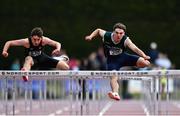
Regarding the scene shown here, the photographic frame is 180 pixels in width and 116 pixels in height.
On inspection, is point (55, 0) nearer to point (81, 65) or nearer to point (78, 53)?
point (78, 53)

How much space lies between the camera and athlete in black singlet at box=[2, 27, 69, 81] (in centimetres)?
1892

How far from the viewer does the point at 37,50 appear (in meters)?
19.3

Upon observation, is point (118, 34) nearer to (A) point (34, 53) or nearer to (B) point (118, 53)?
(B) point (118, 53)

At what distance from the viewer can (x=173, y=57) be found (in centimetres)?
4153

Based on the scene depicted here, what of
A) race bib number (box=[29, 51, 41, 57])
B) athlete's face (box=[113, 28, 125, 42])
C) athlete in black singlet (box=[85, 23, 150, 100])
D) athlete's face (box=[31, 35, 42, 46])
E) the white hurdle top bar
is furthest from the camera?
race bib number (box=[29, 51, 41, 57])

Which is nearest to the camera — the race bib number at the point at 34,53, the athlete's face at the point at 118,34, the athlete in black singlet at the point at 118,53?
the athlete's face at the point at 118,34

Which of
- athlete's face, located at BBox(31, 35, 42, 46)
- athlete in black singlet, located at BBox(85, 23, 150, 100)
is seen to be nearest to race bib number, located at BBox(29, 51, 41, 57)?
athlete's face, located at BBox(31, 35, 42, 46)

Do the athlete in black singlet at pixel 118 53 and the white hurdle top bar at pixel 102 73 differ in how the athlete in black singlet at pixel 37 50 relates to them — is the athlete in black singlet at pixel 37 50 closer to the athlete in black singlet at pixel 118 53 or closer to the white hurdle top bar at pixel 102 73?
the white hurdle top bar at pixel 102 73

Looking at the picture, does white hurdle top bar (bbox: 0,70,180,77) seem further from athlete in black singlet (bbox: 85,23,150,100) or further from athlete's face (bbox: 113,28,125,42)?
athlete's face (bbox: 113,28,125,42)

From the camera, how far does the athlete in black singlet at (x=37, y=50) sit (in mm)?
18922

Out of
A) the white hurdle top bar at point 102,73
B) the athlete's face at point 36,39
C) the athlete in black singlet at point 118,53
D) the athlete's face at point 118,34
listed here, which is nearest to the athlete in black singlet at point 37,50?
the athlete's face at point 36,39

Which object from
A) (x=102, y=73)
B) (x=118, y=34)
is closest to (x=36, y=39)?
(x=118, y=34)

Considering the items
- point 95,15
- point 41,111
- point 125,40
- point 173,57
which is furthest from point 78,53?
point 125,40

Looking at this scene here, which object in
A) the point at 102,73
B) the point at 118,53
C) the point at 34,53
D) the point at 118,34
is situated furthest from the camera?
the point at 34,53
